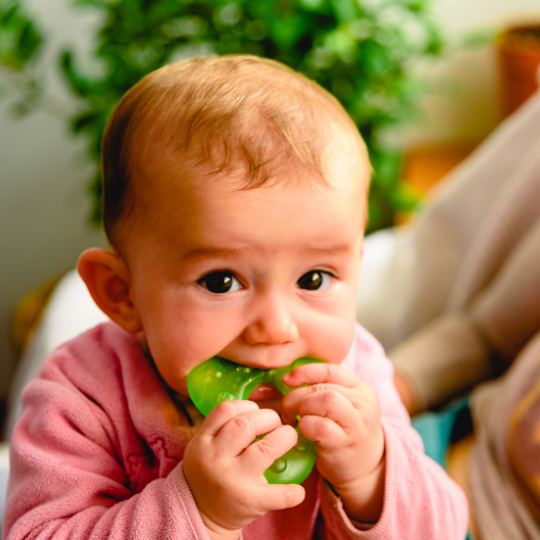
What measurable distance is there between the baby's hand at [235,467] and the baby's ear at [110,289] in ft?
0.54

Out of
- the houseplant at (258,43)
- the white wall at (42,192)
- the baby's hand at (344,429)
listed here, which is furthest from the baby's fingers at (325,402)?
the white wall at (42,192)

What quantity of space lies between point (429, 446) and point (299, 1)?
0.95 m

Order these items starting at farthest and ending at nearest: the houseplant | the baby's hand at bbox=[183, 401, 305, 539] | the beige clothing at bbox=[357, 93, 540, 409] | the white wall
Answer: the white wall → the houseplant → the beige clothing at bbox=[357, 93, 540, 409] → the baby's hand at bbox=[183, 401, 305, 539]

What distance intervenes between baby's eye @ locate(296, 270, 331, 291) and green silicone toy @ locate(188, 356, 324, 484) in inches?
2.7

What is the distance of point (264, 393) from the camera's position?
58 cm

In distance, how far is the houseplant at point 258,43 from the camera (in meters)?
1.33

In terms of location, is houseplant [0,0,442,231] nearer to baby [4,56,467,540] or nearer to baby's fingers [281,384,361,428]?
baby [4,56,467,540]

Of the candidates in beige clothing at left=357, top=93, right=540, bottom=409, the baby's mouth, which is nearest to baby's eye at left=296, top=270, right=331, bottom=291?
the baby's mouth

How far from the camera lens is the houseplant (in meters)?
1.33

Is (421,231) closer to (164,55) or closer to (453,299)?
(453,299)

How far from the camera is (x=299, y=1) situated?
4.16 ft

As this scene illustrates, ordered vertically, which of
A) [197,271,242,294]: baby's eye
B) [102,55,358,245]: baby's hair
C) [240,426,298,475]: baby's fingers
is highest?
[102,55,358,245]: baby's hair

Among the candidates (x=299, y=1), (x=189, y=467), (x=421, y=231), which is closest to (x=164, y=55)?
(x=299, y=1)

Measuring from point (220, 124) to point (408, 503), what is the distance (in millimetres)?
399
